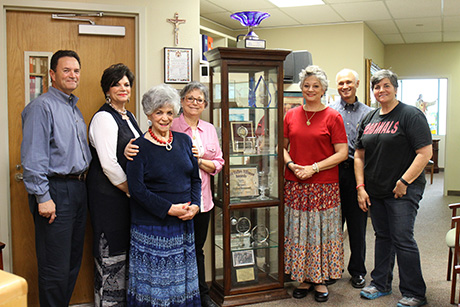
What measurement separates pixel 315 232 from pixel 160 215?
1.19 m

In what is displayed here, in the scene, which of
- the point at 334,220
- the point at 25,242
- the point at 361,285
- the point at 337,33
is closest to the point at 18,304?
the point at 25,242

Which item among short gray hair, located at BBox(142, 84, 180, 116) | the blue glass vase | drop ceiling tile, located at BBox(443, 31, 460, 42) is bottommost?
short gray hair, located at BBox(142, 84, 180, 116)

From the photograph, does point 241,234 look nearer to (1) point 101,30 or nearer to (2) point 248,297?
(2) point 248,297

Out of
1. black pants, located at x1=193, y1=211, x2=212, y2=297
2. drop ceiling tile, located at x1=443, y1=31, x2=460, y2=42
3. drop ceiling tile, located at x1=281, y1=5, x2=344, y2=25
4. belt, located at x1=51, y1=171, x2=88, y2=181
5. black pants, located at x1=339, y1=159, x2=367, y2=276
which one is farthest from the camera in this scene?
drop ceiling tile, located at x1=443, y1=31, x2=460, y2=42

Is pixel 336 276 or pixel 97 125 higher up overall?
pixel 97 125

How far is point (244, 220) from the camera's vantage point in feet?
10.6

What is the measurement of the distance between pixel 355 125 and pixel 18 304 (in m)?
3.00

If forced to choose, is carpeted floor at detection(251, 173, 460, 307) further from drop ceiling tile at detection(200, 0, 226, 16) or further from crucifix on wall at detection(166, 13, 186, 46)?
drop ceiling tile at detection(200, 0, 226, 16)

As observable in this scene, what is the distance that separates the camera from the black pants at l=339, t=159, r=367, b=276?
3369 millimetres

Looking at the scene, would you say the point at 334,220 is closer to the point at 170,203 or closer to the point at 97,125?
the point at 170,203

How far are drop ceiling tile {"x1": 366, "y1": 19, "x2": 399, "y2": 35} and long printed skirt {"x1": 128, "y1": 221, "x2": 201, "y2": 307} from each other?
5348mm

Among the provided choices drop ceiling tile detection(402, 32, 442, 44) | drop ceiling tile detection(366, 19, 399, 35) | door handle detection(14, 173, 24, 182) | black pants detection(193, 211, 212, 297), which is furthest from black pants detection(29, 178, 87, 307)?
drop ceiling tile detection(402, 32, 442, 44)

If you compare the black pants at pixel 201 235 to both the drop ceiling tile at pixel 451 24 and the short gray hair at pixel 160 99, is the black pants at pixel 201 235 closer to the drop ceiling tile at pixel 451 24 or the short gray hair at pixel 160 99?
the short gray hair at pixel 160 99

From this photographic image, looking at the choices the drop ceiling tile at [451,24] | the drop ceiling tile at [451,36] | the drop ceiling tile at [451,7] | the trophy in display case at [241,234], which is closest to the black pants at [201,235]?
the trophy in display case at [241,234]
